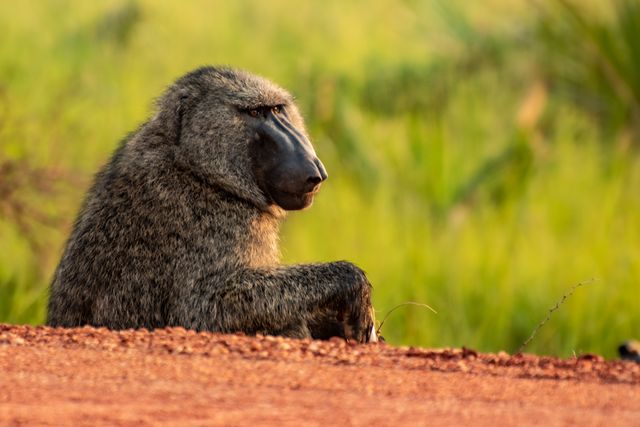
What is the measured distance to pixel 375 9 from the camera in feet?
62.6

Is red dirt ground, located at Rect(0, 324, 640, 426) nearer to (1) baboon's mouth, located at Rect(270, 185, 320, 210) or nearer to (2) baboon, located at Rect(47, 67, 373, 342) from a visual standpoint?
(2) baboon, located at Rect(47, 67, 373, 342)

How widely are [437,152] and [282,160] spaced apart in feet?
14.7

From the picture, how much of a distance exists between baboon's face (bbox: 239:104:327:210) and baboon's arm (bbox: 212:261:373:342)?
348mm

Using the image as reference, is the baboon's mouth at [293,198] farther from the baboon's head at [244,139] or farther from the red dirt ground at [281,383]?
the red dirt ground at [281,383]

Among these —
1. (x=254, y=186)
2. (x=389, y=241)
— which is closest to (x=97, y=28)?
(x=389, y=241)

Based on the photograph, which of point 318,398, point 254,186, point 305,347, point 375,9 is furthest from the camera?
point 375,9

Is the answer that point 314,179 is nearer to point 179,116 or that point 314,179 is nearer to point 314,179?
point 314,179

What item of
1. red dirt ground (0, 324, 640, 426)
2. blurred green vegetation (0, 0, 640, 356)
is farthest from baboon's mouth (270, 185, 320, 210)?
red dirt ground (0, 324, 640, 426)

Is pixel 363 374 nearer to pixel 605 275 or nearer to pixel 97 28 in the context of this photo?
pixel 605 275

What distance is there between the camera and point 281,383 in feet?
11.6

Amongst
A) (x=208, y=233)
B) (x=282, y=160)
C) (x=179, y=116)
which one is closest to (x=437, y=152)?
(x=179, y=116)

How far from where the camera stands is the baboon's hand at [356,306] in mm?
4824

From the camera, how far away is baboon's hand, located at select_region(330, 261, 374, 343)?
15.8 ft

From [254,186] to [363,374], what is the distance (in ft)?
5.20
